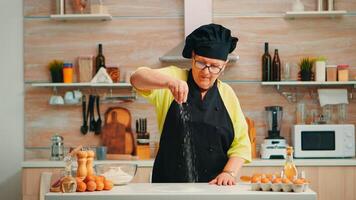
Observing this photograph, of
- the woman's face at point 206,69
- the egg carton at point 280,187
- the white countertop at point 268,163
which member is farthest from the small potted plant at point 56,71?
the egg carton at point 280,187

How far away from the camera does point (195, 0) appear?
5422mm

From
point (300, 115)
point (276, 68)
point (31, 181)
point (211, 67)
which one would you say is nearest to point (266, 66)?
point (276, 68)

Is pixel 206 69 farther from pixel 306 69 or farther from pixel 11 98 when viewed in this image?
pixel 11 98

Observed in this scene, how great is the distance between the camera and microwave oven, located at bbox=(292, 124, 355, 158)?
17.6ft

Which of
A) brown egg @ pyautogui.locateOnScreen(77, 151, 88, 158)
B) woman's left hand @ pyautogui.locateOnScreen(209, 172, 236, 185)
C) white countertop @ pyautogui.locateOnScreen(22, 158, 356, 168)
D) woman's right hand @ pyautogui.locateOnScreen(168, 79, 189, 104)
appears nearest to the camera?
woman's right hand @ pyautogui.locateOnScreen(168, 79, 189, 104)

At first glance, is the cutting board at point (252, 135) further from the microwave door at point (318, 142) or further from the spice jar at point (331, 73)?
the spice jar at point (331, 73)

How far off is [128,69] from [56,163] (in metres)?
1.04

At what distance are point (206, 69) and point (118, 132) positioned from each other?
275cm

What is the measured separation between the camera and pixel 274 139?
17.6ft

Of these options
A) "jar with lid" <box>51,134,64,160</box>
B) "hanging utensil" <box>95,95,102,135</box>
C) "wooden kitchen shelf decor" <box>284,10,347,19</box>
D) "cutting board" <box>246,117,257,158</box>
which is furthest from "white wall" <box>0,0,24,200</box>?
"wooden kitchen shelf decor" <box>284,10,347,19</box>

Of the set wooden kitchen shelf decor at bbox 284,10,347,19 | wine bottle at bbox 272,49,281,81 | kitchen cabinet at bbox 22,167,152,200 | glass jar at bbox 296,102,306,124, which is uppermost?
wooden kitchen shelf decor at bbox 284,10,347,19

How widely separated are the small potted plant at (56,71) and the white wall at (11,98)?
0.30m

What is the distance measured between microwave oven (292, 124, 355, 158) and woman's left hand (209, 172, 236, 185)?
256 cm

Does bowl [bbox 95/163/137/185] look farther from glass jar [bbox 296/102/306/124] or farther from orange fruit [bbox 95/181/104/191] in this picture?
glass jar [bbox 296/102/306/124]
